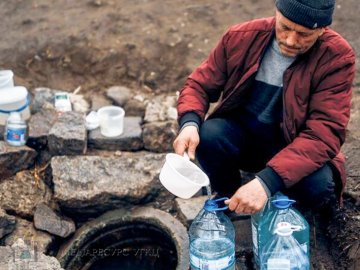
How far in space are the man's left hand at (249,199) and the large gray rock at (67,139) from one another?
1804 mm

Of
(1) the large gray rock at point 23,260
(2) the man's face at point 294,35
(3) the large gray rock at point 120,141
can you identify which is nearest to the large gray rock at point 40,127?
(3) the large gray rock at point 120,141

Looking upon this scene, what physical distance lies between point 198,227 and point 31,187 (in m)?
1.47

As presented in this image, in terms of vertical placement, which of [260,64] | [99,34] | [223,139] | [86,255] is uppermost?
[260,64]

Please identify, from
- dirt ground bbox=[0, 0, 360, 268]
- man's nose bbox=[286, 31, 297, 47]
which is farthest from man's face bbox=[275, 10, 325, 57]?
dirt ground bbox=[0, 0, 360, 268]

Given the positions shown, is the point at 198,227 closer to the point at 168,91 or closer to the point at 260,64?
the point at 260,64

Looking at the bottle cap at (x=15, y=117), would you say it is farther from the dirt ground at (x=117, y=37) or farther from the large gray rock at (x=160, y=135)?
the large gray rock at (x=160, y=135)

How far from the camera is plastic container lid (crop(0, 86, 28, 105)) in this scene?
16.0 ft

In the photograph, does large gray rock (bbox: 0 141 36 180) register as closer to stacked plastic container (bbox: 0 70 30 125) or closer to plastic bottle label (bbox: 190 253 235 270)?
stacked plastic container (bbox: 0 70 30 125)

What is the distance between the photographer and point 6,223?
13.4 feet

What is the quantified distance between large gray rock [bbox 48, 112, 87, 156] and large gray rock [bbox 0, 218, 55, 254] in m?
0.67

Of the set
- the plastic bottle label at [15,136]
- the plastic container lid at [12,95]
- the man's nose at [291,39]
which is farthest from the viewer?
the plastic container lid at [12,95]

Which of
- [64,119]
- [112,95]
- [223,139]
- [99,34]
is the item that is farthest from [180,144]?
[99,34]

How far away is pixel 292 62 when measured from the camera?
3535 millimetres

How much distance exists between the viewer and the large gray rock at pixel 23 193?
14.2 ft
